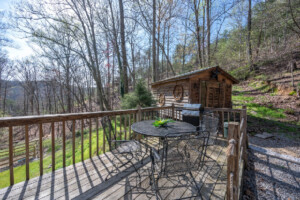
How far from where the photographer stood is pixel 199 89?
268 inches

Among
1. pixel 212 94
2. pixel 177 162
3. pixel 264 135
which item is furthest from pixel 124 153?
pixel 212 94

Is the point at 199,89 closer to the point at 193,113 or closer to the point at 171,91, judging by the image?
the point at 171,91

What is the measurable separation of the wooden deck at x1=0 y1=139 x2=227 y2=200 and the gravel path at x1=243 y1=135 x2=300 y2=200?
28.4 inches

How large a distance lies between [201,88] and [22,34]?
11237mm

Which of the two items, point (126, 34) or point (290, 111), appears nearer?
point (290, 111)

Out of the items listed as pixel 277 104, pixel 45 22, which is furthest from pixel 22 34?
pixel 277 104

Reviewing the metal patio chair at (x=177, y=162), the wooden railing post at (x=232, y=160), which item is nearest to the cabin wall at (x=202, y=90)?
the metal patio chair at (x=177, y=162)

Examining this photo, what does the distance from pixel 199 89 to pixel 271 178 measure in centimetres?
465

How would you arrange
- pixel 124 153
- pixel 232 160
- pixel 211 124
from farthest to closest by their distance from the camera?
pixel 211 124
pixel 124 153
pixel 232 160

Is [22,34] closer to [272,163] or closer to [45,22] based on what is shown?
[45,22]

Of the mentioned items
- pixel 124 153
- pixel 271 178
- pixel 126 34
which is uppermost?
pixel 126 34

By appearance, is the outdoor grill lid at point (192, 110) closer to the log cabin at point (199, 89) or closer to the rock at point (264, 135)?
the log cabin at point (199, 89)

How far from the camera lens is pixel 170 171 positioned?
1.57 metres

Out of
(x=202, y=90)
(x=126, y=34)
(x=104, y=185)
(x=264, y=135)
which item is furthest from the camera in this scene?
(x=126, y=34)
